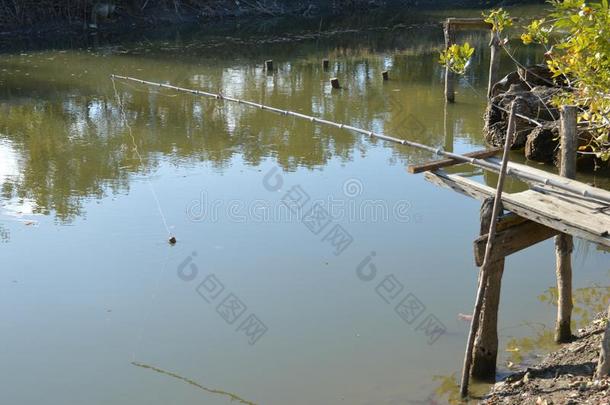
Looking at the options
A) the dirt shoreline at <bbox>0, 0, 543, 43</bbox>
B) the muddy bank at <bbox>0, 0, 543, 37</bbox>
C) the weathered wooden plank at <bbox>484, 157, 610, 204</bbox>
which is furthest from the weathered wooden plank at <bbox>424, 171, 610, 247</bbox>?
the muddy bank at <bbox>0, 0, 543, 37</bbox>

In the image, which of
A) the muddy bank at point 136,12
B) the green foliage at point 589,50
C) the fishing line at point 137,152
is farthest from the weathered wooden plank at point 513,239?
the muddy bank at point 136,12

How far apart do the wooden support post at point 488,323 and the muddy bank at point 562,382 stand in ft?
0.57

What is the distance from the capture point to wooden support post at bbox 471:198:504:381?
212 inches

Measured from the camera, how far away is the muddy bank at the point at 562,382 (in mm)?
4867

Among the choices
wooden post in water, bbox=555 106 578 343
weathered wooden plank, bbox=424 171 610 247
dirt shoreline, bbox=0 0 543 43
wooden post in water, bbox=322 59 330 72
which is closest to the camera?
weathered wooden plank, bbox=424 171 610 247

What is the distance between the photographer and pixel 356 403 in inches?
225

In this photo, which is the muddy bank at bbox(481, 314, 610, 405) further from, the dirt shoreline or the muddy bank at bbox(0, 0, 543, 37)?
the muddy bank at bbox(0, 0, 543, 37)

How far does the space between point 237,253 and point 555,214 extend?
163 inches

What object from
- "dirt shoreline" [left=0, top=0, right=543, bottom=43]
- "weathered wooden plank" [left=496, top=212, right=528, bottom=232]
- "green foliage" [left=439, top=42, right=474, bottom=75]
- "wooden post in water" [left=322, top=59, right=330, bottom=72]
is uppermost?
"green foliage" [left=439, top=42, right=474, bottom=75]

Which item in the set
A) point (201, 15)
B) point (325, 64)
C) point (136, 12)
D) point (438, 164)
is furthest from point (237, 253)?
point (201, 15)

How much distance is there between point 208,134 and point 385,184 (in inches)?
149

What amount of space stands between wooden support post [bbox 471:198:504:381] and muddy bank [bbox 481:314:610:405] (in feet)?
0.57

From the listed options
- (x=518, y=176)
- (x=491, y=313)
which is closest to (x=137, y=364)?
(x=491, y=313)

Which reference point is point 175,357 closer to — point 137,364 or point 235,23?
point 137,364
